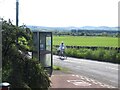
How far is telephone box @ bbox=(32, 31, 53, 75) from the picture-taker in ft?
67.9

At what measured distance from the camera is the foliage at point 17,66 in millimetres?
11164

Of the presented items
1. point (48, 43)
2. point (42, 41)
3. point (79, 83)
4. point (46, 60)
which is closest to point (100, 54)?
point (48, 43)

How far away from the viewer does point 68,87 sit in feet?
53.9

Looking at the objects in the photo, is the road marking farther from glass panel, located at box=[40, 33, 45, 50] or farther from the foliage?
the foliage

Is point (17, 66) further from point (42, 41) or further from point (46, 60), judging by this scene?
point (46, 60)

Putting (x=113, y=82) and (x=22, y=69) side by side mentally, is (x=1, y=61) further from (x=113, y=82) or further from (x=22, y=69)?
(x=113, y=82)

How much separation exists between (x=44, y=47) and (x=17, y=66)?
399 inches

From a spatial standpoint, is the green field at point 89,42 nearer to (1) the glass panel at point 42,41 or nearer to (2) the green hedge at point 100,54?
(2) the green hedge at point 100,54

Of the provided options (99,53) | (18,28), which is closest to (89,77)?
(18,28)

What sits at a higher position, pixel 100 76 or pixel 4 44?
pixel 4 44

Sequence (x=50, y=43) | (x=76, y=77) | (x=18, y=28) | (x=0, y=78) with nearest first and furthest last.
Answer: (x=0, y=78) → (x=18, y=28) → (x=76, y=77) → (x=50, y=43)

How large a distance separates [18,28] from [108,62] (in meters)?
19.7

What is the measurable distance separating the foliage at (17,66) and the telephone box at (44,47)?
8.85 metres

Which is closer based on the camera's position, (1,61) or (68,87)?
(1,61)
